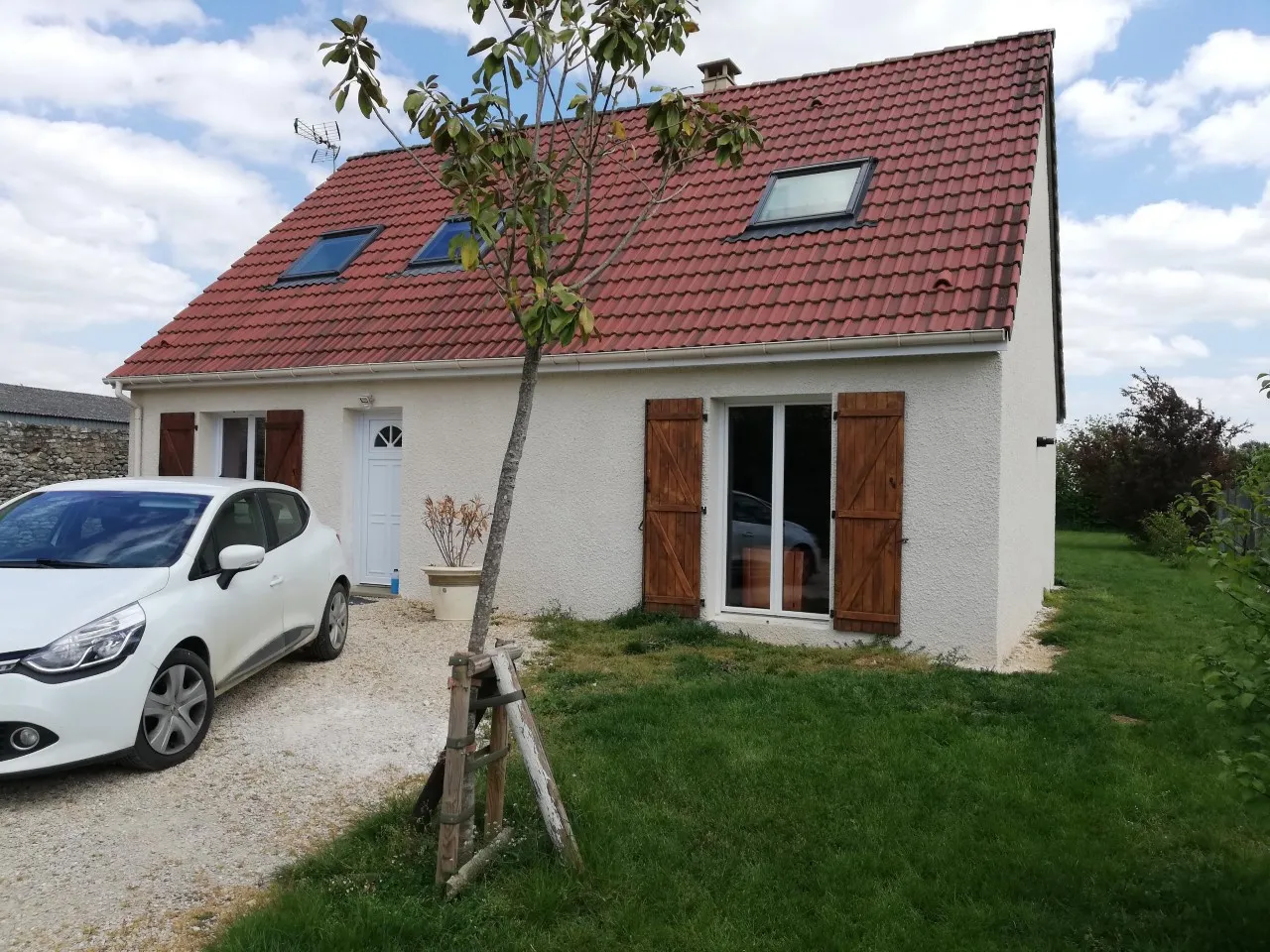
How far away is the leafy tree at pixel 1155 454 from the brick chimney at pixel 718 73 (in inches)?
565

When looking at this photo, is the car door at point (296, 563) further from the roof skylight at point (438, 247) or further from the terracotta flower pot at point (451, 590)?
the roof skylight at point (438, 247)

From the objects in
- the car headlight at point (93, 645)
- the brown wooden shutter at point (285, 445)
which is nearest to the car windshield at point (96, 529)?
the car headlight at point (93, 645)

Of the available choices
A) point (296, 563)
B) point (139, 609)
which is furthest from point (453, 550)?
point (139, 609)

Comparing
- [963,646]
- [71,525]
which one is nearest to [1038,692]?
[963,646]

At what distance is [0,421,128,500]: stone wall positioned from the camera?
752 inches

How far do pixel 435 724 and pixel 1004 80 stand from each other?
8931 mm

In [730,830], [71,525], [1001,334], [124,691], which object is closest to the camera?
[730,830]

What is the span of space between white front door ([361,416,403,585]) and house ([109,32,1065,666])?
3 cm

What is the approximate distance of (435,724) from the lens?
592 cm

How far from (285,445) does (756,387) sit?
5845 mm

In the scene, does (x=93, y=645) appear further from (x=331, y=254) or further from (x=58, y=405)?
(x=58, y=405)

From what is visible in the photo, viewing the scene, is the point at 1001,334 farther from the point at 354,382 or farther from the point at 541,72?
the point at 354,382

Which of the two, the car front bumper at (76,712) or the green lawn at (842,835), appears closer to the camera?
the green lawn at (842,835)

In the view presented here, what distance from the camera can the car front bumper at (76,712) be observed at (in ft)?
13.9
